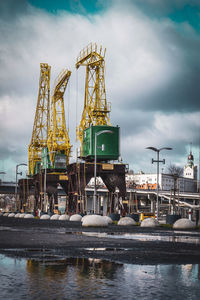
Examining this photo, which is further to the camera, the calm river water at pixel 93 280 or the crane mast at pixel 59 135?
the crane mast at pixel 59 135

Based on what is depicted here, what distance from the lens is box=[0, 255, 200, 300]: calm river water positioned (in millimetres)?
5953

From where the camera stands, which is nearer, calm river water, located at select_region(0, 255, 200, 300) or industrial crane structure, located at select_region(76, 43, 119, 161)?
calm river water, located at select_region(0, 255, 200, 300)

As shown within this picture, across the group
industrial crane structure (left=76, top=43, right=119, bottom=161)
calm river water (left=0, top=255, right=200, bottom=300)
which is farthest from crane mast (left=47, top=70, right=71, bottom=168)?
calm river water (left=0, top=255, right=200, bottom=300)

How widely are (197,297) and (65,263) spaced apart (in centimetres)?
390

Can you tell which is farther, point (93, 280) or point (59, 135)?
point (59, 135)

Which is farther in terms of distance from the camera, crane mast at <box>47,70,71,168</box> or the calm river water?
crane mast at <box>47,70,71,168</box>

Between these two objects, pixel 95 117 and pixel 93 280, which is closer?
pixel 93 280

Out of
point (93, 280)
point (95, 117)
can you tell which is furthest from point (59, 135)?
point (93, 280)

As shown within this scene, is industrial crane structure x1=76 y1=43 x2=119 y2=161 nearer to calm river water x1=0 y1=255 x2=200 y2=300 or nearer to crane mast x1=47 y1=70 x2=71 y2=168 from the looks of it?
crane mast x1=47 y1=70 x2=71 y2=168

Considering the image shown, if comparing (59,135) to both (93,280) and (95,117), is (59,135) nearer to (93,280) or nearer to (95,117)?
(95,117)

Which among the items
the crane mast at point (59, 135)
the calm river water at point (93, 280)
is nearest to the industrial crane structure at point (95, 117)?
the crane mast at point (59, 135)

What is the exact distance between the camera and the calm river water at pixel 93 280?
19.5ft

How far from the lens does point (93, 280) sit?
280 inches

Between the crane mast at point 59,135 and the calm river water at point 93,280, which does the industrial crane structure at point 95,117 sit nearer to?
the crane mast at point 59,135
